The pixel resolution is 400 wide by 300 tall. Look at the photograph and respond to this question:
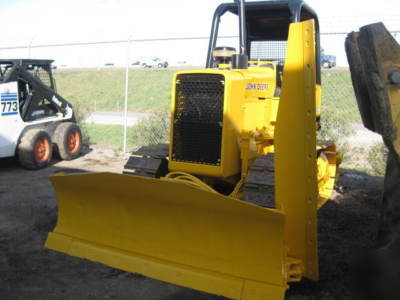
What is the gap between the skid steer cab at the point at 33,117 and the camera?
855cm

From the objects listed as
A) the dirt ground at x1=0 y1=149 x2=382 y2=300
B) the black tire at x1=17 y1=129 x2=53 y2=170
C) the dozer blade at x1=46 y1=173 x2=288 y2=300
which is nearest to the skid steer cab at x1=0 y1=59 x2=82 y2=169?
the black tire at x1=17 y1=129 x2=53 y2=170

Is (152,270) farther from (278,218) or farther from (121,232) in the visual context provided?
(278,218)

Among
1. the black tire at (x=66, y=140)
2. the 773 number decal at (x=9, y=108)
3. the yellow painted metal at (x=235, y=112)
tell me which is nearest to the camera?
the yellow painted metal at (x=235, y=112)

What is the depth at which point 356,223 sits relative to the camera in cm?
570

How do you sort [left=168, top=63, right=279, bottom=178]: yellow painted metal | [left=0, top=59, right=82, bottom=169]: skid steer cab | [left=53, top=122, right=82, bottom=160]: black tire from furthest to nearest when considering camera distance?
[left=53, top=122, right=82, bottom=160]: black tire
[left=0, top=59, right=82, bottom=169]: skid steer cab
[left=168, top=63, right=279, bottom=178]: yellow painted metal

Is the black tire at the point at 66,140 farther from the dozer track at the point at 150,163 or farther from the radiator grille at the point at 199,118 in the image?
the radiator grille at the point at 199,118

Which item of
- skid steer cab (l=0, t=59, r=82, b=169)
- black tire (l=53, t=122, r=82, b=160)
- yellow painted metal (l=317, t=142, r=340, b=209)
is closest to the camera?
yellow painted metal (l=317, t=142, r=340, b=209)

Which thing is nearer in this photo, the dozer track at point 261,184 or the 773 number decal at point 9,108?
the dozer track at point 261,184

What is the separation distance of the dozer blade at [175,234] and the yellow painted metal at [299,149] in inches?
11.3

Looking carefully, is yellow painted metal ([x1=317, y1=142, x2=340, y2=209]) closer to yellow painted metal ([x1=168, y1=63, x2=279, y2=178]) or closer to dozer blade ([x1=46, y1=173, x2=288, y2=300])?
yellow painted metal ([x1=168, y1=63, x2=279, y2=178])

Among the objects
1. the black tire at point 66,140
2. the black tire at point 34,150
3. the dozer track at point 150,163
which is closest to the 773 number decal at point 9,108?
the black tire at point 34,150

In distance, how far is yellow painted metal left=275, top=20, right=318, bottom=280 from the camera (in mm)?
3342

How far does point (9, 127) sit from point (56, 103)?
1.62m

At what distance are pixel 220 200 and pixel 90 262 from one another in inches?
79.4
